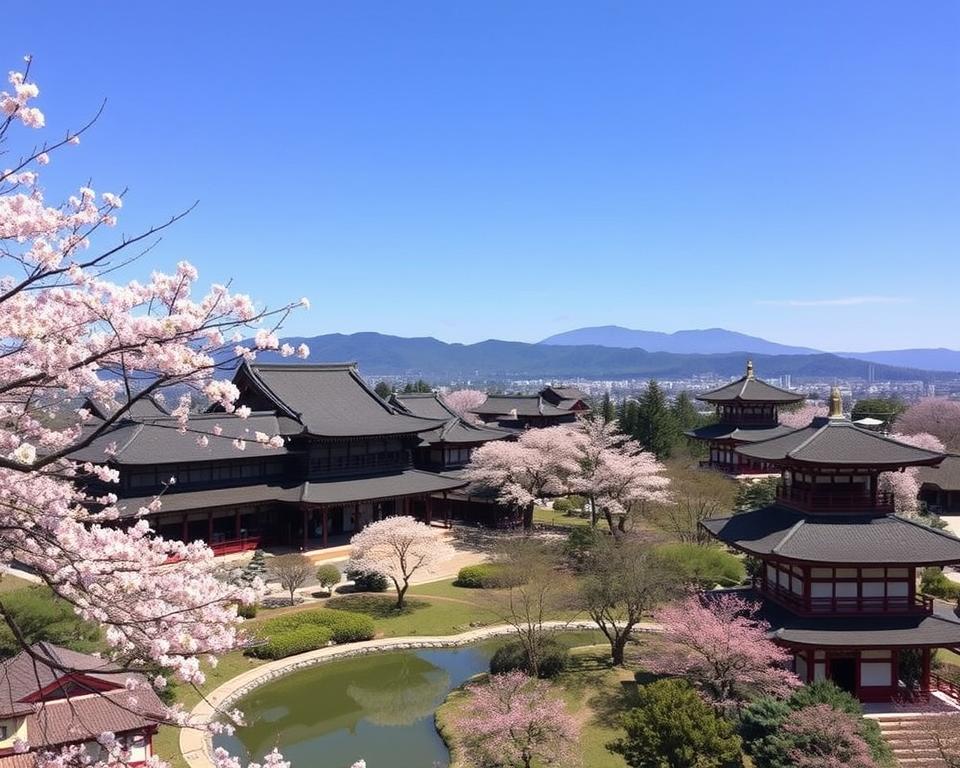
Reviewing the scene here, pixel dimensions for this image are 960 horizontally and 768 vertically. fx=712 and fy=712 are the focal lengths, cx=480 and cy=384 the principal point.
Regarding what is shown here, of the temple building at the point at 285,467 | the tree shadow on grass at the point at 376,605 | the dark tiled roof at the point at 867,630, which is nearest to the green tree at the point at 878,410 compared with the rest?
the temple building at the point at 285,467

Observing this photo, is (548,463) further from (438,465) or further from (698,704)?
(698,704)

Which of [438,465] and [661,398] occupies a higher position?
[661,398]

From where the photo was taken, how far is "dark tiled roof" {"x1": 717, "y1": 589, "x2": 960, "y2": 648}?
16062 mm

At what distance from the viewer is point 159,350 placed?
205 inches

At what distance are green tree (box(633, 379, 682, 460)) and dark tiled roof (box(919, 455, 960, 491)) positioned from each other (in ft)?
47.7

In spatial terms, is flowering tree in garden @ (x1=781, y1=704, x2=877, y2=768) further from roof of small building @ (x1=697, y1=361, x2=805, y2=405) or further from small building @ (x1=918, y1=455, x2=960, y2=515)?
roof of small building @ (x1=697, y1=361, x2=805, y2=405)

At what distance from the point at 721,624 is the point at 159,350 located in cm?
1469

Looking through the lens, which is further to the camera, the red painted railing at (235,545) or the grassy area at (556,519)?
the grassy area at (556,519)

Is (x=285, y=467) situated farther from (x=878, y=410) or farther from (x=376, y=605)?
(x=878, y=410)

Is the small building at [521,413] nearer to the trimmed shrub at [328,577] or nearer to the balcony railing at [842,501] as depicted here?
the trimmed shrub at [328,577]

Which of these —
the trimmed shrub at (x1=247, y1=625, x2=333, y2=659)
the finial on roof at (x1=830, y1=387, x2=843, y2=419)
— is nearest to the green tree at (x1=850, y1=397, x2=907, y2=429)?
the finial on roof at (x1=830, y1=387, x2=843, y2=419)

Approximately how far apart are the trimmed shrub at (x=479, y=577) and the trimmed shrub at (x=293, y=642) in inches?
268

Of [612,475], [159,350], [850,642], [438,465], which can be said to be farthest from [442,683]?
[438,465]

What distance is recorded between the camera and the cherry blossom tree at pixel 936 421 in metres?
53.8
